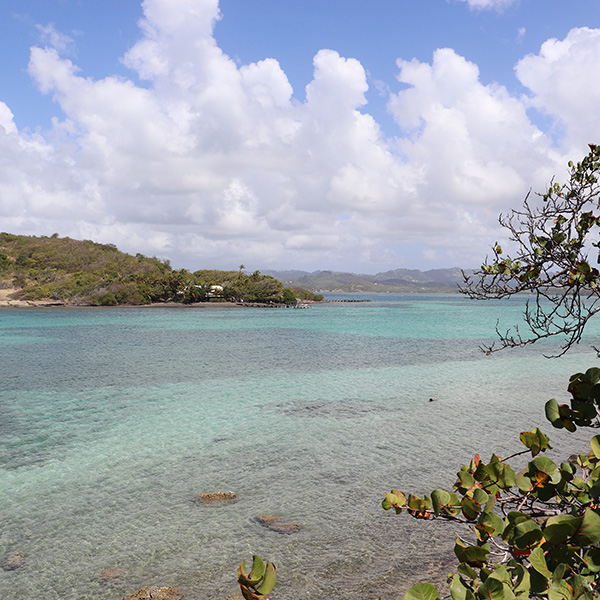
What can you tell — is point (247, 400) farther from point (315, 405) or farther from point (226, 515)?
point (226, 515)

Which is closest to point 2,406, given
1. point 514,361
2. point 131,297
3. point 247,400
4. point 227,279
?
point 247,400

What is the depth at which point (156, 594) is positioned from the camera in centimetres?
620

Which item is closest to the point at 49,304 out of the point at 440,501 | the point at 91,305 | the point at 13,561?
the point at 91,305

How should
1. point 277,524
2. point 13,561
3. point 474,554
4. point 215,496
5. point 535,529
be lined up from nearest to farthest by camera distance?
point 535,529, point 474,554, point 13,561, point 277,524, point 215,496

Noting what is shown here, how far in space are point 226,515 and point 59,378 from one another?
57.4 feet

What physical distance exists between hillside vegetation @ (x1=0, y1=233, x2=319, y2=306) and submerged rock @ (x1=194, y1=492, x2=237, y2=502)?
9781 cm

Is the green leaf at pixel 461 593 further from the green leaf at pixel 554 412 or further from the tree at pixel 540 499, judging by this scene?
the green leaf at pixel 554 412

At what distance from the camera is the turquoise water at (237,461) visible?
7000 millimetres

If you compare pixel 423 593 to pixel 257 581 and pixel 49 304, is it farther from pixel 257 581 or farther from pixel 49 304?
pixel 49 304

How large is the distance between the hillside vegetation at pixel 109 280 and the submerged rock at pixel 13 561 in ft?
324

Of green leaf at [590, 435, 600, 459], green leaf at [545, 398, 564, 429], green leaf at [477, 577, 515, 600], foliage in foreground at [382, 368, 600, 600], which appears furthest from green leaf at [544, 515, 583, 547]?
green leaf at [545, 398, 564, 429]

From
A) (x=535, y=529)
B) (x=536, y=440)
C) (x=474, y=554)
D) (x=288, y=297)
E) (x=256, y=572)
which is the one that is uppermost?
(x=288, y=297)

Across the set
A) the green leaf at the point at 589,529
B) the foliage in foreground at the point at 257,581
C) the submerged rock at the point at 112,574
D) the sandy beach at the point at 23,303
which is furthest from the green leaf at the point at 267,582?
the sandy beach at the point at 23,303

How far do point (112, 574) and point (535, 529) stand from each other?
656 cm
